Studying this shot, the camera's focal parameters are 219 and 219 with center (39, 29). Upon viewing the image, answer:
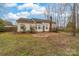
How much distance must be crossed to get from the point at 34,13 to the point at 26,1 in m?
0.12

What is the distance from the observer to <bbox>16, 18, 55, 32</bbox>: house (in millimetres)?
1791

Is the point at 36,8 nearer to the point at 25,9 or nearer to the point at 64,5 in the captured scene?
the point at 25,9

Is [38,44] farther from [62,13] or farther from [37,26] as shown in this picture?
[62,13]

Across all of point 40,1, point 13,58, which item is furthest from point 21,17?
point 13,58

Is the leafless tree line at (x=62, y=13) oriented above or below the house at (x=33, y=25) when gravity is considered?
above

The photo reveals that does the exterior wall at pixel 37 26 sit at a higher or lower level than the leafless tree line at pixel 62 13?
lower

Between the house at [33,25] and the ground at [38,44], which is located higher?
the house at [33,25]

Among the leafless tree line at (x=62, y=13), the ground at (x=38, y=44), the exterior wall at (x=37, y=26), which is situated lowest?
→ the ground at (x=38, y=44)

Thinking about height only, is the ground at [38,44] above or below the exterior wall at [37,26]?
below

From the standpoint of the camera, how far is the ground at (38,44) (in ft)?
5.84

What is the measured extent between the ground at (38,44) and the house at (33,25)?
1.7 inches

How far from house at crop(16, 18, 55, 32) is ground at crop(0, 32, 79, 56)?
0.14 feet

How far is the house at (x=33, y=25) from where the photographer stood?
5.88ft

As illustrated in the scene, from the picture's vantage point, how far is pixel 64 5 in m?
1.80
